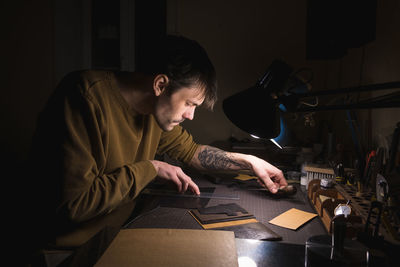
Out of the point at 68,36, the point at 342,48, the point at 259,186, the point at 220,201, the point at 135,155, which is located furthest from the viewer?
the point at 68,36

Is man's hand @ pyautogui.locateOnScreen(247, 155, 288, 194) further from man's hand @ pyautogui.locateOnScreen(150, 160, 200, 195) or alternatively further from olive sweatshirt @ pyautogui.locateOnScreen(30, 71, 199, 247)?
olive sweatshirt @ pyautogui.locateOnScreen(30, 71, 199, 247)

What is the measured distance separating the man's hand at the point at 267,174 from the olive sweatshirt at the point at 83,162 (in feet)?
1.69

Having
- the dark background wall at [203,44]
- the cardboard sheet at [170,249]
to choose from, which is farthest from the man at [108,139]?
the dark background wall at [203,44]

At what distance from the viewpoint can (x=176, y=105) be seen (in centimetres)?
111

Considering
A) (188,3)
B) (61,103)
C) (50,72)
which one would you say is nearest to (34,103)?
(50,72)

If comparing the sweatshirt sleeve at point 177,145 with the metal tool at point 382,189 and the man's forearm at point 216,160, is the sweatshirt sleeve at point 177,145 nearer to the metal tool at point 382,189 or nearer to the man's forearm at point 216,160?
the man's forearm at point 216,160

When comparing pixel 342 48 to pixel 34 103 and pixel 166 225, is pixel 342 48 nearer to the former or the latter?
pixel 166 225

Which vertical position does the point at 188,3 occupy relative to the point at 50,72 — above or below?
above

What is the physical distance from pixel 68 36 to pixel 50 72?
0.36 m

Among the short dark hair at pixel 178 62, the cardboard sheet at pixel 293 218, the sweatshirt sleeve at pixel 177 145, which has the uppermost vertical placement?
the short dark hair at pixel 178 62

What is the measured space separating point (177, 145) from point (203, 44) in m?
1.11

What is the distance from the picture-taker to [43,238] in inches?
37.2

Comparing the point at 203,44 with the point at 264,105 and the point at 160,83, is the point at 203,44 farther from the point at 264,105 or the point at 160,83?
the point at 264,105

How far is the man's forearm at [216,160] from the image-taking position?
4.75 ft
